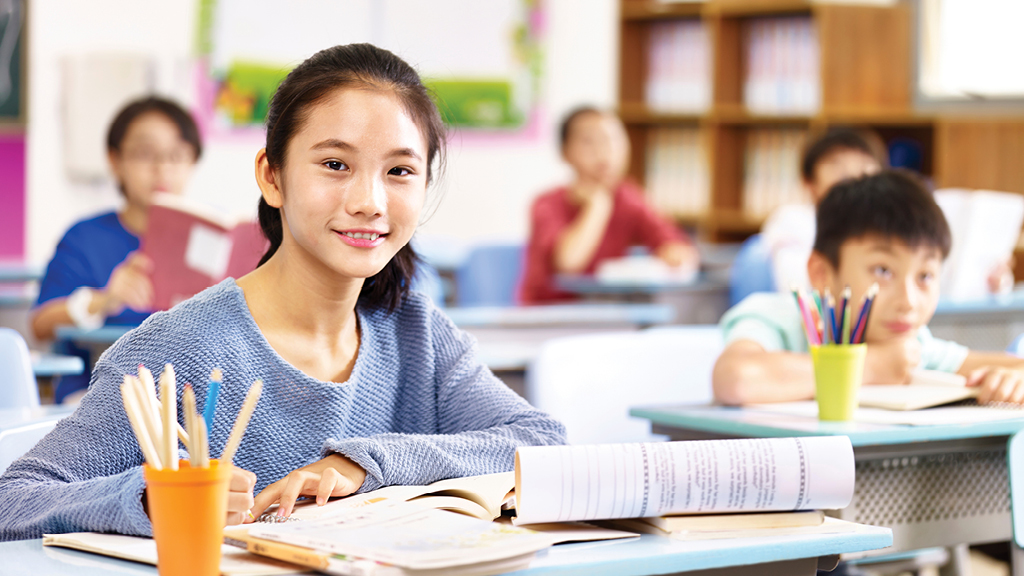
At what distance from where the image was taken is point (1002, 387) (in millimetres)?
1668

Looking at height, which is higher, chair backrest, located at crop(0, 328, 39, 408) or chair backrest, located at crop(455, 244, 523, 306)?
chair backrest, located at crop(0, 328, 39, 408)

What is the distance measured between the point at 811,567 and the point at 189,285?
1934 millimetres

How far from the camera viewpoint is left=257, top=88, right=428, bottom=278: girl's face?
3.78ft

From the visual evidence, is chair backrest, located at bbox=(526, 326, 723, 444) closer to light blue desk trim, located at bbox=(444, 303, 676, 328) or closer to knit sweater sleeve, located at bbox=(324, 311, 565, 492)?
knit sweater sleeve, located at bbox=(324, 311, 565, 492)

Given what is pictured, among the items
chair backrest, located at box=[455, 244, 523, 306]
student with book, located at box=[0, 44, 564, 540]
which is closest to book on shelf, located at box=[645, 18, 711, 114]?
chair backrest, located at box=[455, 244, 523, 306]

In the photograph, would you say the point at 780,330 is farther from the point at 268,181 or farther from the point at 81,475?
the point at 81,475

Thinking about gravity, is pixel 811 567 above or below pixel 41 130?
below

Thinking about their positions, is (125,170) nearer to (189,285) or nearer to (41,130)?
(189,285)

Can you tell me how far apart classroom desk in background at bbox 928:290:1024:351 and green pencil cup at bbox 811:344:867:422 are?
1736mm

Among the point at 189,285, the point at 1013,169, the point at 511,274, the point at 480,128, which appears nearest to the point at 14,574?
the point at 189,285

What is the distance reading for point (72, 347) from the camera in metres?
2.77

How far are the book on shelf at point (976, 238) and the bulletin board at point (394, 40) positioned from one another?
7.38 ft

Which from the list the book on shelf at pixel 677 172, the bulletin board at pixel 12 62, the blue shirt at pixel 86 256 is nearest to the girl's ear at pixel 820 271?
the blue shirt at pixel 86 256

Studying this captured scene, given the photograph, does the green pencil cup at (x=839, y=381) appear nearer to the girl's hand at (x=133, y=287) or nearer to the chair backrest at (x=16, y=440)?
the chair backrest at (x=16, y=440)
